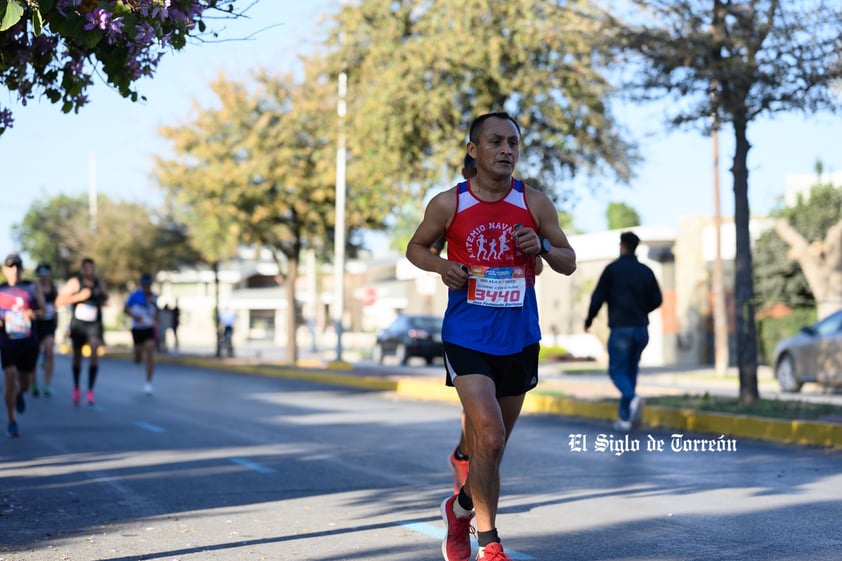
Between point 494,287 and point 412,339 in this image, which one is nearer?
point 494,287

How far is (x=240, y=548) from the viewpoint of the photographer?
6.65 m

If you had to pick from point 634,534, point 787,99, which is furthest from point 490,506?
point 787,99

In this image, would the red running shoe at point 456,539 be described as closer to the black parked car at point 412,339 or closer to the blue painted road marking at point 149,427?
the blue painted road marking at point 149,427

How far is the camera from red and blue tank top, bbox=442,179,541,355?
224 inches

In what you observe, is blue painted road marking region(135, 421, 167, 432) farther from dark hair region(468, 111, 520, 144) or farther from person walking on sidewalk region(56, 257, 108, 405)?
dark hair region(468, 111, 520, 144)

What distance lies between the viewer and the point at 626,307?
12.3 metres

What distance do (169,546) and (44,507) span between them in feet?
5.67

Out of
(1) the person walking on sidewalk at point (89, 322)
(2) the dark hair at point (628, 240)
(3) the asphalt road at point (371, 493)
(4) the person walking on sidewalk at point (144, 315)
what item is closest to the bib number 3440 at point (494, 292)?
(3) the asphalt road at point (371, 493)

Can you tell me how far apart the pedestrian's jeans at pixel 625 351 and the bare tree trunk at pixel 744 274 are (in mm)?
2204

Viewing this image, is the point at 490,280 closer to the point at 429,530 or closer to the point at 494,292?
the point at 494,292

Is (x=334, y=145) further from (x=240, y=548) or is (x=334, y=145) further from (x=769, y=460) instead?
(x=240, y=548)

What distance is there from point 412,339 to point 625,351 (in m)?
22.0

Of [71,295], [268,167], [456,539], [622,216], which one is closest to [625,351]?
[456,539]

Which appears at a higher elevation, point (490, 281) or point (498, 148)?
point (498, 148)
